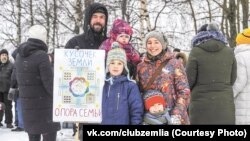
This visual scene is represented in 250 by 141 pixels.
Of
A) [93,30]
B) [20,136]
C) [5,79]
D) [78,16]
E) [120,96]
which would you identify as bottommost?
[20,136]

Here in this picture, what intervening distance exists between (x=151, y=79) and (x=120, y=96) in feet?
1.05

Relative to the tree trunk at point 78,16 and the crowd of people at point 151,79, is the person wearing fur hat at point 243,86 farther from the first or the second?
the tree trunk at point 78,16

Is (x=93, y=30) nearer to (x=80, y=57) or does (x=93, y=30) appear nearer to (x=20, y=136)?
(x=80, y=57)

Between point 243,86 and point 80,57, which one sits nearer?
point 80,57

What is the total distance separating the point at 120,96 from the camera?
4266 mm

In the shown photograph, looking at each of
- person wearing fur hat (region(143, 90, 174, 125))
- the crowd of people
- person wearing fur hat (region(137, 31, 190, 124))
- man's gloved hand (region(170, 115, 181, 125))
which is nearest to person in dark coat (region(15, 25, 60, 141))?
the crowd of people

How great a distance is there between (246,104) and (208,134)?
174 centimetres

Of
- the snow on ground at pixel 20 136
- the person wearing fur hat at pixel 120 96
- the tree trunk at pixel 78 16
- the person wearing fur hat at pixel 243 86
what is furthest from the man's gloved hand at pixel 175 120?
the tree trunk at pixel 78 16

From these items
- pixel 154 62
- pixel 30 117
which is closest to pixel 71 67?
pixel 154 62

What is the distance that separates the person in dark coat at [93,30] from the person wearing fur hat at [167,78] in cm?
79

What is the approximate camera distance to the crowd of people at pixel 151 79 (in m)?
4.26

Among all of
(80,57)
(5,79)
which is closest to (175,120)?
(80,57)

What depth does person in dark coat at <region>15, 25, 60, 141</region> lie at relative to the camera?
18.0 ft

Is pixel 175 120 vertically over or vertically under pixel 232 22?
under
